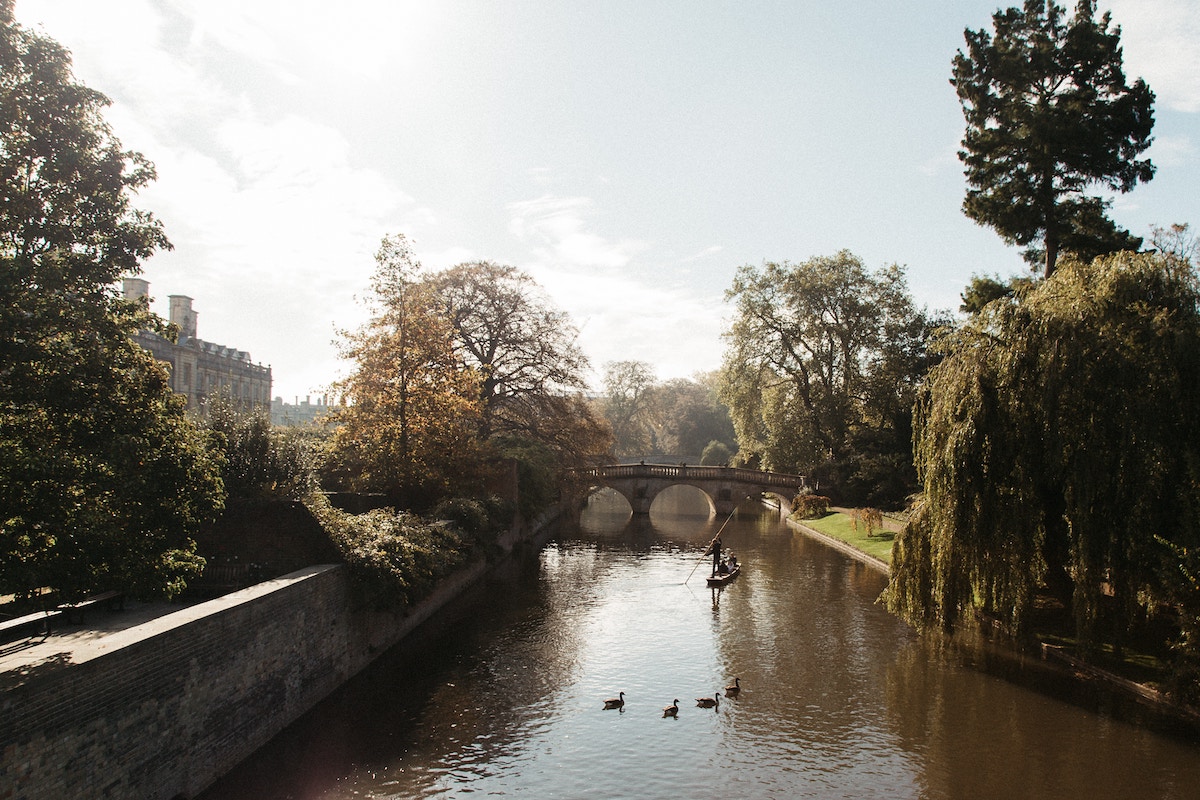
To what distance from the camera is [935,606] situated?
18.0 meters

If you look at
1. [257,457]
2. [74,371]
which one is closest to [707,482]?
[257,457]

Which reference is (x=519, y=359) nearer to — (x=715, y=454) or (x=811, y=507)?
(x=811, y=507)

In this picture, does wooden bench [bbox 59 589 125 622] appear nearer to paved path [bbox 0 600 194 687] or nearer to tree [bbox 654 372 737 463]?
paved path [bbox 0 600 194 687]

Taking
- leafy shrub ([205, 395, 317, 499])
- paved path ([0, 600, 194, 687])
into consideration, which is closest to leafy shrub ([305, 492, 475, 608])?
leafy shrub ([205, 395, 317, 499])

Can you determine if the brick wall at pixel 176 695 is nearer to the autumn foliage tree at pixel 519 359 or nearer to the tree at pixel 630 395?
the autumn foliage tree at pixel 519 359

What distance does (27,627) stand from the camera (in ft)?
37.9

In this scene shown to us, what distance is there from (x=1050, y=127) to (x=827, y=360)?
91.8 feet

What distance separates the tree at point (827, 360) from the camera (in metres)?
49.5

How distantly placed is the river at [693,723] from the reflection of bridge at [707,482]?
29.5m

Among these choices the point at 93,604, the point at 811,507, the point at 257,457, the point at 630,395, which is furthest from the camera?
the point at 630,395

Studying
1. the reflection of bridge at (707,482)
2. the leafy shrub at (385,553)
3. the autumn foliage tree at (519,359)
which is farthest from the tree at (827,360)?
the leafy shrub at (385,553)

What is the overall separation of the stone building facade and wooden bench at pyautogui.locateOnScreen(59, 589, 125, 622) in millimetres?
53080

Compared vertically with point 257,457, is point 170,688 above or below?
below

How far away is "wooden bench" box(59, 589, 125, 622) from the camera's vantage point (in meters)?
12.4
